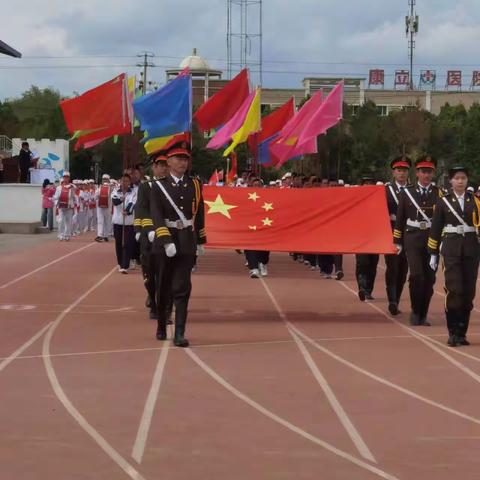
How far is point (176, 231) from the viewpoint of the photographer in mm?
10250

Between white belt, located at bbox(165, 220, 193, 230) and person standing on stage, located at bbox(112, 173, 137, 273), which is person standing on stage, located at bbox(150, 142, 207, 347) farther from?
person standing on stage, located at bbox(112, 173, 137, 273)

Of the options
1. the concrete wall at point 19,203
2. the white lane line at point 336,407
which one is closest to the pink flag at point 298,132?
the white lane line at point 336,407

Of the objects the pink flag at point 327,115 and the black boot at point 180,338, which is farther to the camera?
the pink flag at point 327,115

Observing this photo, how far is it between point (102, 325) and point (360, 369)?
371 centimetres

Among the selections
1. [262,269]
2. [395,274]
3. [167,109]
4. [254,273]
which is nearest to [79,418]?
[395,274]

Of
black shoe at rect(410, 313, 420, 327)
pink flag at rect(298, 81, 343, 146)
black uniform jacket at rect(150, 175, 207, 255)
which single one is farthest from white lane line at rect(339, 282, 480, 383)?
pink flag at rect(298, 81, 343, 146)

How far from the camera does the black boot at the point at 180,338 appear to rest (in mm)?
9914

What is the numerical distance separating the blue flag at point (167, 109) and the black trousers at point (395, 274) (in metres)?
6.25

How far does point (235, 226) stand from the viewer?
12.6 m

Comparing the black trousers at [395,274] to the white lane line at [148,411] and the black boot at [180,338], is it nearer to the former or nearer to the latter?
the black boot at [180,338]

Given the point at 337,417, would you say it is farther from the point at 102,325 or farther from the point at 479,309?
the point at 479,309

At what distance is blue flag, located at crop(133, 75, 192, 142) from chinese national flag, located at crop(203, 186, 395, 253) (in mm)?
5562

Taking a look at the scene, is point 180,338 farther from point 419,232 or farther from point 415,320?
point 419,232

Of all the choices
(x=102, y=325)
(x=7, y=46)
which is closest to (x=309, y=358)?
(x=102, y=325)
